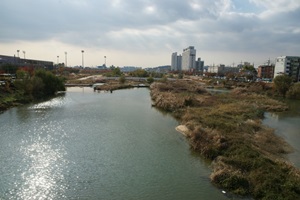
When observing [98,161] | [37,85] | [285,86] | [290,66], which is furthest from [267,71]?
[98,161]

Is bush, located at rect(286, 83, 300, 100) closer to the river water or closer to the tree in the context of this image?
the tree

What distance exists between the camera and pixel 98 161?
13750 millimetres

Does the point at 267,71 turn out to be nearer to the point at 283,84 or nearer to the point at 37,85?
the point at 283,84

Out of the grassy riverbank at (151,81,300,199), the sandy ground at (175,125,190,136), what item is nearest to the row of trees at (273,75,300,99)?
the grassy riverbank at (151,81,300,199)

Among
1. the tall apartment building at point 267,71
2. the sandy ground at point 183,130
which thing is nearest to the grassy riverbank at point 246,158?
the sandy ground at point 183,130

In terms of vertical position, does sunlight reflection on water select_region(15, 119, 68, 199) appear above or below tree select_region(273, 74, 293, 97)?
below

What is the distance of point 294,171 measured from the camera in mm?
11500

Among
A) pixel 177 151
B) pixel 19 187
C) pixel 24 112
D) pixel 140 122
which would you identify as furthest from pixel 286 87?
pixel 19 187

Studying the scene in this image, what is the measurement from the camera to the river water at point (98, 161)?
10.6m

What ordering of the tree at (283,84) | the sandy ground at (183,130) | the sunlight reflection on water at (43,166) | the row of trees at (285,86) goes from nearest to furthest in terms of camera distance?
the sunlight reflection on water at (43,166) < the sandy ground at (183,130) < the row of trees at (285,86) < the tree at (283,84)

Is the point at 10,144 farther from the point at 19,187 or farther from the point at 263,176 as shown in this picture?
the point at 263,176

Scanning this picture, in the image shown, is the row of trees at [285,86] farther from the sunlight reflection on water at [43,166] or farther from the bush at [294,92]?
the sunlight reflection on water at [43,166]

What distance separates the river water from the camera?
34.9ft

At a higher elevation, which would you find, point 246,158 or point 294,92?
point 294,92
